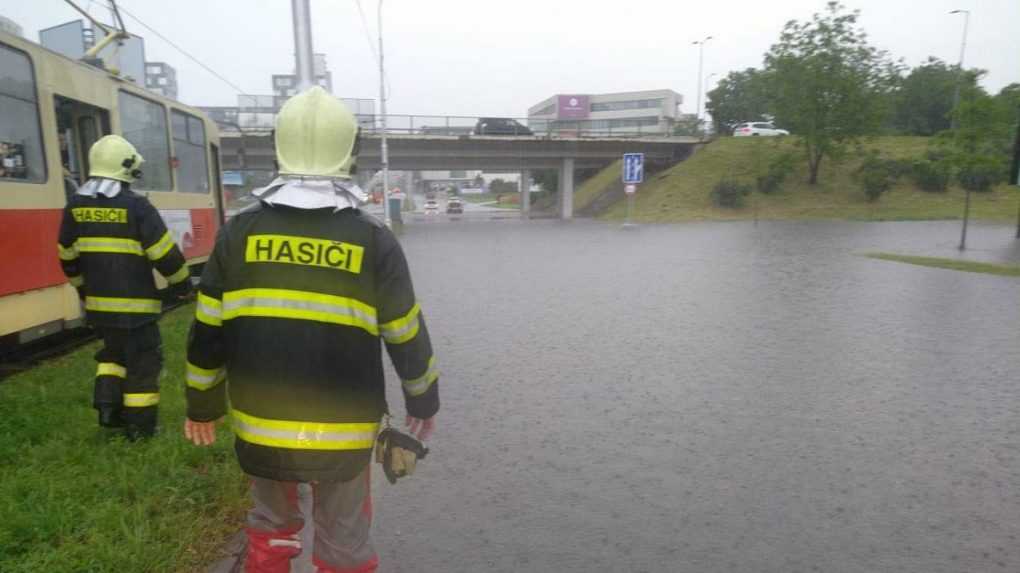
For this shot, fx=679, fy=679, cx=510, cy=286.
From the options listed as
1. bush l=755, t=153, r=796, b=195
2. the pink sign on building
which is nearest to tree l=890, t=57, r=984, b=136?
bush l=755, t=153, r=796, b=195

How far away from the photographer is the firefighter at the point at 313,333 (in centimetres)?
226

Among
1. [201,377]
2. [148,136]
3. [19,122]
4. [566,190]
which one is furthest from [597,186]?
[201,377]

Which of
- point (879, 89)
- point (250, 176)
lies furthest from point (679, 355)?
point (250, 176)

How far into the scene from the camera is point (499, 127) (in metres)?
46.1

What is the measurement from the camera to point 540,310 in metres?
10.2

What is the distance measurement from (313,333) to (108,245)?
258 cm

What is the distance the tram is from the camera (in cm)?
594

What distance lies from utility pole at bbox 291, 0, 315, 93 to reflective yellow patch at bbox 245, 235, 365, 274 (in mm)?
10270

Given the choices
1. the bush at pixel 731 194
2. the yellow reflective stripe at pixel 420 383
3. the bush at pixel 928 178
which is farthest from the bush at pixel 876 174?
the yellow reflective stripe at pixel 420 383

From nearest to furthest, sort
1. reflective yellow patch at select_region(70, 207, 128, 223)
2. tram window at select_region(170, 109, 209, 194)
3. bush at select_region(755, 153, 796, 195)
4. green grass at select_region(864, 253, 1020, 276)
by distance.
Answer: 1. reflective yellow patch at select_region(70, 207, 128, 223)
2. tram window at select_region(170, 109, 209, 194)
3. green grass at select_region(864, 253, 1020, 276)
4. bush at select_region(755, 153, 796, 195)

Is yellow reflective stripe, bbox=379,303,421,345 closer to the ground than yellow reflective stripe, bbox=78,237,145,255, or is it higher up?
closer to the ground

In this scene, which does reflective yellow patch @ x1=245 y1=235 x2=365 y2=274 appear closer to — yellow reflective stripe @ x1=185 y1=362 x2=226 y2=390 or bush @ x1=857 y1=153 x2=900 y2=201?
yellow reflective stripe @ x1=185 y1=362 x2=226 y2=390

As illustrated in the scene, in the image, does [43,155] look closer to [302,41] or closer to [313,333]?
[313,333]

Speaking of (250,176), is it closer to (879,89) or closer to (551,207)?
(551,207)
